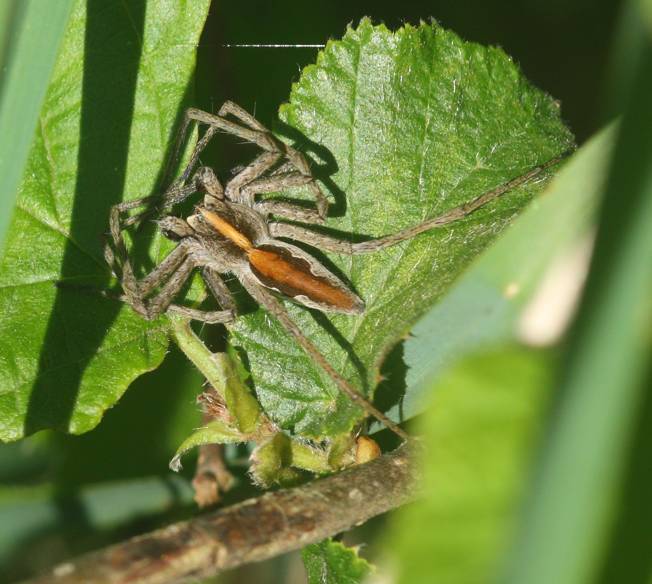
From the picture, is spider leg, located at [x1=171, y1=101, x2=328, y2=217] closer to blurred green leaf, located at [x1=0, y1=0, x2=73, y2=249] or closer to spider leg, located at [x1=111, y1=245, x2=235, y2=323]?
spider leg, located at [x1=111, y1=245, x2=235, y2=323]

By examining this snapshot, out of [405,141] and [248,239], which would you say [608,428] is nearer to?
[405,141]

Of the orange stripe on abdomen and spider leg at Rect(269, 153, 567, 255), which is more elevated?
spider leg at Rect(269, 153, 567, 255)

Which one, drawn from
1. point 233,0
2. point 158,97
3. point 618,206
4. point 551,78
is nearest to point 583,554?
point 618,206

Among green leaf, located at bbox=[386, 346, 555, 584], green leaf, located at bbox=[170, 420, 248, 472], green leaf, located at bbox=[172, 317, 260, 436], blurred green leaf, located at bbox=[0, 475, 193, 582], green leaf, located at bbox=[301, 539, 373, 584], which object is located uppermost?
green leaf, located at bbox=[386, 346, 555, 584]

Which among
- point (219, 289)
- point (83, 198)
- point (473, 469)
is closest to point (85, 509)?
point (219, 289)

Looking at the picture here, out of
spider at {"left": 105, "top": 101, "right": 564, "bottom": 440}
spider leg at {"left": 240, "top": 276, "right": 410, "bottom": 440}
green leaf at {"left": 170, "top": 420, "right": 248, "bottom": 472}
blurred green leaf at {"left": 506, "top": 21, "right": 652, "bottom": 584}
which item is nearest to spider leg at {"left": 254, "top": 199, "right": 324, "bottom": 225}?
spider at {"left": 105, "top": 101, "right": 564, "bottom": 440}

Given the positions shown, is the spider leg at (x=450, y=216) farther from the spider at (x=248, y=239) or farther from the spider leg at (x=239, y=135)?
the spider leg at (x=239, y=135)
